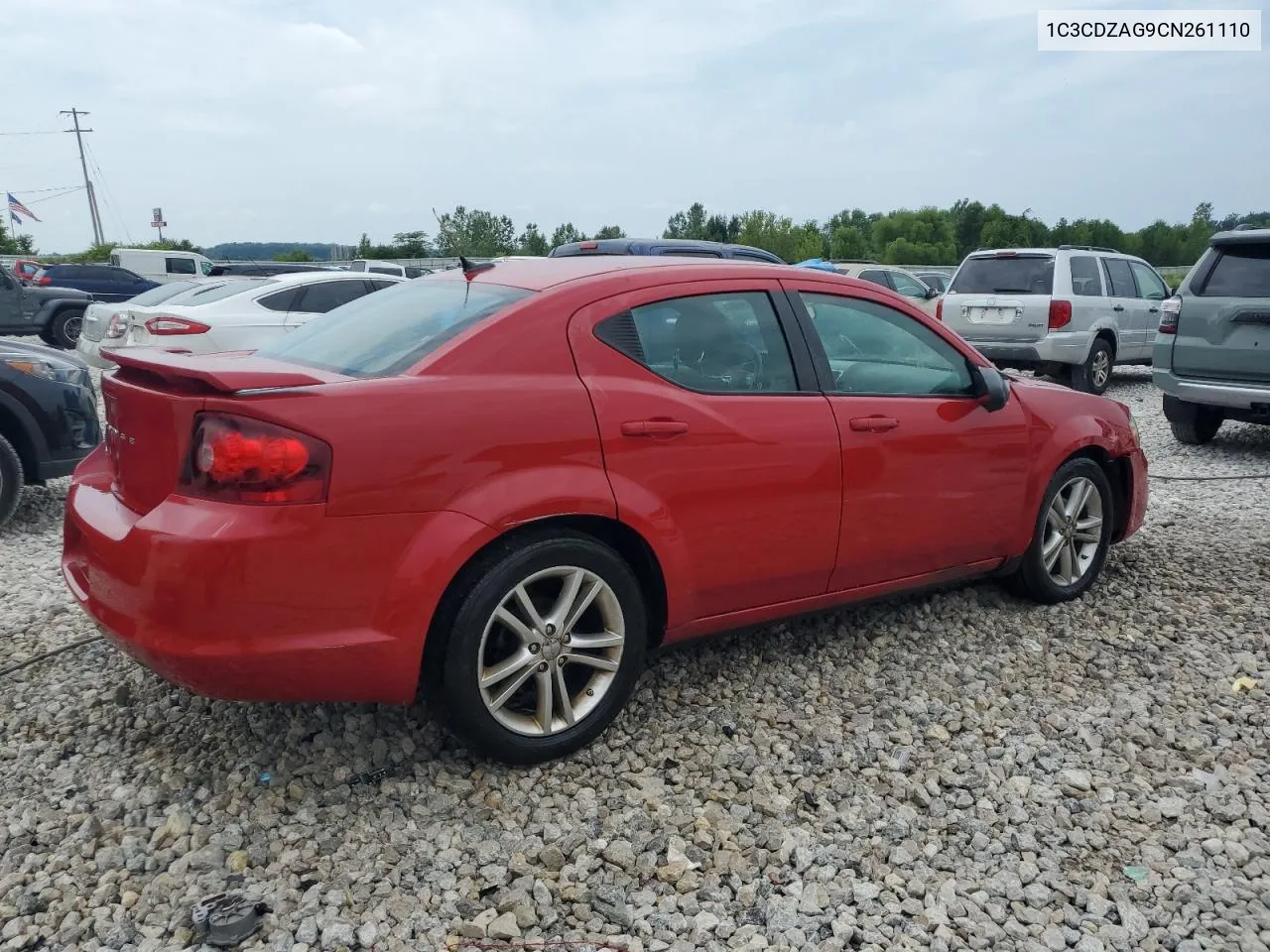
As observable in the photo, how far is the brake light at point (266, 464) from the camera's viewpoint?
2.60m

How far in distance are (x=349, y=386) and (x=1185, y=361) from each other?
7674 millimetres

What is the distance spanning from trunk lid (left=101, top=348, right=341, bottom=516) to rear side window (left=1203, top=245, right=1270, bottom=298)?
754 cm

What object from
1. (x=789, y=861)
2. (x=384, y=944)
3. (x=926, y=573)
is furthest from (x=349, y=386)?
(x=926, y=573)

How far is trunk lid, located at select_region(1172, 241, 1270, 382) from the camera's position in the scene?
306 inches

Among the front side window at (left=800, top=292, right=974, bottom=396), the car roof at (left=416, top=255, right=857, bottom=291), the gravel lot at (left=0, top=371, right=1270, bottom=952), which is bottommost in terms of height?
the gravel lot at (left=0, top=371, right=1270, bottom=952)

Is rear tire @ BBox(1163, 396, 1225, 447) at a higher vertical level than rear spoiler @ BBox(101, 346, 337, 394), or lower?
lower

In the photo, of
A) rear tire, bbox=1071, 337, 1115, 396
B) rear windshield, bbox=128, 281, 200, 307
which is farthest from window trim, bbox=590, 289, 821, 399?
rear windshield, bbox=128, 281, 200, 307

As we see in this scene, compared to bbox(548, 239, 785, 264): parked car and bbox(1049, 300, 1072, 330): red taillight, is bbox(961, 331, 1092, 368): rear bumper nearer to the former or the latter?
bbox(1049, 300, 1072, 330): red taillight

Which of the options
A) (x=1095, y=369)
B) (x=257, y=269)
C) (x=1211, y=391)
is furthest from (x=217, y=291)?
(x=257, y=269)

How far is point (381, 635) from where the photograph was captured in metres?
2.74

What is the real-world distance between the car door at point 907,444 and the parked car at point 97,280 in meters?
24.4

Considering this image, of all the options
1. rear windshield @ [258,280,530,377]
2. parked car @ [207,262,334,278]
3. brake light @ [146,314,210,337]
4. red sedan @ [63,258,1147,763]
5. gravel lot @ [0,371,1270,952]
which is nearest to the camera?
gravel lot @ [0,371,1270,952]

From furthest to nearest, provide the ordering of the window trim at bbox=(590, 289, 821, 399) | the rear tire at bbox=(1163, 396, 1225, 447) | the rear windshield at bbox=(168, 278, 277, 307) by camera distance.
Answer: the rear windshield at bbox=(168, 278, 277, 307), the rear tire at bbox=(1163, 396, 1225, 447), the window trim at bbox=(590, 289, 821, 399)

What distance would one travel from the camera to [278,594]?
103 inches
